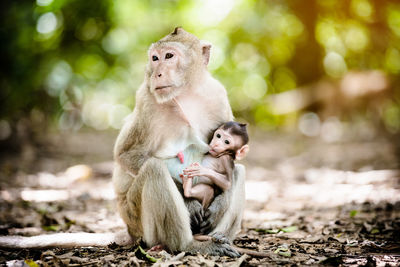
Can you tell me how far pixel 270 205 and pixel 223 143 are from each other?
2.48 m

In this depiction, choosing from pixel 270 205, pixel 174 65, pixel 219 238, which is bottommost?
pixel 219 238

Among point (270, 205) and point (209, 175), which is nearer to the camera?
point (209, 175)

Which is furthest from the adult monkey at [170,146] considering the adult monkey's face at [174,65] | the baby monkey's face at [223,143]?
the baby monkey's face at [223,143]

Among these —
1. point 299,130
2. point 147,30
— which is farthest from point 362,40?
point 147,30

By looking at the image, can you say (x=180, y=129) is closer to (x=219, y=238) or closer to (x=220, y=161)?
(x=220, y=161)

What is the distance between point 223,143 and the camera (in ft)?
11.1

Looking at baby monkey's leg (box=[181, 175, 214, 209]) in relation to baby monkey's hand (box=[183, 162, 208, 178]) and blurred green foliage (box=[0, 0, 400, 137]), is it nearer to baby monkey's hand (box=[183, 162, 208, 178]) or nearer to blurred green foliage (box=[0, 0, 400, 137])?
baby monkey's hand (box=[183, 162, 208, 178])

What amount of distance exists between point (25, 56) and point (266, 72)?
1213 centimetres

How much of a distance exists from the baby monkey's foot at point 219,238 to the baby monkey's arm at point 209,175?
0.38 metres

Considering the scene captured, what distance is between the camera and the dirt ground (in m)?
3.25

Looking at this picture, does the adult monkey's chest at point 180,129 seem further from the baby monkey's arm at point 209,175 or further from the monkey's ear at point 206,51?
the monkey's ear at point 206,51

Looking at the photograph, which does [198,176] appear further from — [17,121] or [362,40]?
[362,40]

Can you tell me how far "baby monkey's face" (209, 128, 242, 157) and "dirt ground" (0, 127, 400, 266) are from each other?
0.86 metres

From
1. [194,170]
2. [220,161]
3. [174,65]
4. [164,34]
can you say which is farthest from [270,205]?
[164,34]
